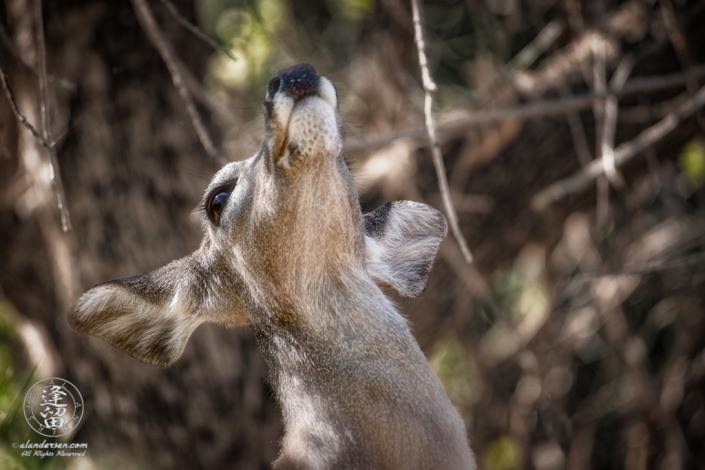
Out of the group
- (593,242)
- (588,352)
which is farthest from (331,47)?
(588,352)

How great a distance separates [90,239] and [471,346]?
3801 millimetres

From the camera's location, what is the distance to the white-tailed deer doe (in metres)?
1.97

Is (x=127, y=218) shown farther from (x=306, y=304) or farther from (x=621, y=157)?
(x=621, y=157)

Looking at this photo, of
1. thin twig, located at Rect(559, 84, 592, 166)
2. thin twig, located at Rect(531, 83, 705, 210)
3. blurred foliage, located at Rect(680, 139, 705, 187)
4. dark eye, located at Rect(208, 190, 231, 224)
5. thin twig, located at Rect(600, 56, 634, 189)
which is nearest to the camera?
dark eye, located at Rect(208, 190, 231, 224)

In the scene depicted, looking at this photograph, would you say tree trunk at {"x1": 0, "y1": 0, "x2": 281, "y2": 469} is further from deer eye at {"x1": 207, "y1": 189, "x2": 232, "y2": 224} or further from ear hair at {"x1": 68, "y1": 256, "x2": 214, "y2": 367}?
deer eye at {"x1": 207, "y1": 189, "x2": 232, "y2": 224}

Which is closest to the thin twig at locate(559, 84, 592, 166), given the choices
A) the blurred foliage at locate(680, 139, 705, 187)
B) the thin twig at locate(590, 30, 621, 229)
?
the thin twig at locate(590, 30, 621, 229)

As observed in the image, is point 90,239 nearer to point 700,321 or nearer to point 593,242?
point 593,242

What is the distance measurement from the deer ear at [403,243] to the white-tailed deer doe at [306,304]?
1.13 ft

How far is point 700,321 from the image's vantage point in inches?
237

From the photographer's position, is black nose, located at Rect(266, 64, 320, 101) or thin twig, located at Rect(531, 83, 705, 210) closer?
black nose, located at Rect(266, 64, 320, 101)

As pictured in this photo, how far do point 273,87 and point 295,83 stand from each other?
0.29ft

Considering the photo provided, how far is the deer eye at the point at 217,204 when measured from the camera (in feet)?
7.84

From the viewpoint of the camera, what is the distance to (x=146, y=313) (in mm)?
2529

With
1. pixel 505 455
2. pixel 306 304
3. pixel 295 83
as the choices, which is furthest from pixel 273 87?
pixel 505 455
